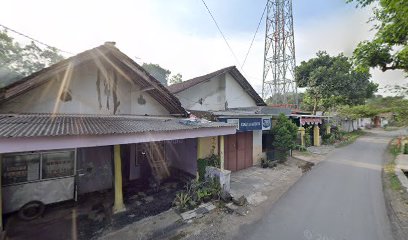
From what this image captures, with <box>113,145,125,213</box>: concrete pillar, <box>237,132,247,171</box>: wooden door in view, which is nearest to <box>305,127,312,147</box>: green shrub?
<box>237,132,247,171</box>: wooden door

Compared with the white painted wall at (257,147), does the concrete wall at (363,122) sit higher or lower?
higher

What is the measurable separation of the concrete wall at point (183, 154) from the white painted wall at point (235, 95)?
5.58m

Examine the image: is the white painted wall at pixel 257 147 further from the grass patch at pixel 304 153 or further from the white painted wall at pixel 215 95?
the grass patch at pixel 304 153

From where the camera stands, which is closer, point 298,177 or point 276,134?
point 298,177

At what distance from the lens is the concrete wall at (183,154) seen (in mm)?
9055

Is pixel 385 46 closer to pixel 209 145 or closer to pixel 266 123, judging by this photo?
pixel 266 123

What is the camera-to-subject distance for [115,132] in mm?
4867

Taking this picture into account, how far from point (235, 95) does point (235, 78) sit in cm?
122

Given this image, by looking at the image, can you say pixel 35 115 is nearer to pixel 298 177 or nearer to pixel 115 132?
pixel 115 132

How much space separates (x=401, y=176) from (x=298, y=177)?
5.26 m

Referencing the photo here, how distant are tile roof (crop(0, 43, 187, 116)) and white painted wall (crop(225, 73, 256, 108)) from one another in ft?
19.1

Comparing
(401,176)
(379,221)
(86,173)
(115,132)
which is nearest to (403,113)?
(401,176)

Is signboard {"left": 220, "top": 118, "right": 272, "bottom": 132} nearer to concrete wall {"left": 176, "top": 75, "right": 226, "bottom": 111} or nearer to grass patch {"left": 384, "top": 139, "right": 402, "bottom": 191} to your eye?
concrete wall {"left": 176, "top": 75, "right": 226, "bottom": 111}

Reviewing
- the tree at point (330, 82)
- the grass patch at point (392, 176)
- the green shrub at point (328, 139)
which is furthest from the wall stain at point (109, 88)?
the tree at point (330, 82)
